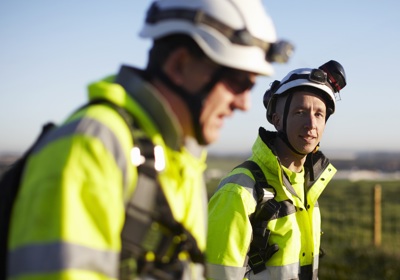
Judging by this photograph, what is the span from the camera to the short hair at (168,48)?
2100 millimetres

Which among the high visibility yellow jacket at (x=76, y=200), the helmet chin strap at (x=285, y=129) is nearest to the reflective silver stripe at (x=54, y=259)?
the high visibility yellow jacket at (x=76, y=200)

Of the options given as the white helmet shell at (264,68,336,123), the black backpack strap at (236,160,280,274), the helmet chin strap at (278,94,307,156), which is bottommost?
the black backpack strap at (236,160,280,274)

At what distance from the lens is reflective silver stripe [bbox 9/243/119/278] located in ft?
5.48

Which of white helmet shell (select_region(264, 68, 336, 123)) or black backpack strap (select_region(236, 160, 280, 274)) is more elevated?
white helmet shell (select_region(264, 68, 336, 123))

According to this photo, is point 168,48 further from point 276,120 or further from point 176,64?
point 276,120

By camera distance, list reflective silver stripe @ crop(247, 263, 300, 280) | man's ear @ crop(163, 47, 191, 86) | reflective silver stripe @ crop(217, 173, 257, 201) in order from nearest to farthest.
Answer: man's ear @ crop(163, 47, 191, 86) < reflective silver stripe @ crop(217, 173, 257, 201) < reflective silver stripe @ crop(247, 263, 300, 280)

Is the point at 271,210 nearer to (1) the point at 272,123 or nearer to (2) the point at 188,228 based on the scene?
(1) the point at 272,123

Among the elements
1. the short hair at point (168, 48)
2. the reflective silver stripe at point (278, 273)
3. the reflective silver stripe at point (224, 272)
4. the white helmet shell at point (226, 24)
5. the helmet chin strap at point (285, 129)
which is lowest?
the reflective silver stripe at point (224, 272)

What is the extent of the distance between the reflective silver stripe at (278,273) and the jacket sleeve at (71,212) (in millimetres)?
2493

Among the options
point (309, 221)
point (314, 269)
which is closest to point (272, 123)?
point (309, 221)

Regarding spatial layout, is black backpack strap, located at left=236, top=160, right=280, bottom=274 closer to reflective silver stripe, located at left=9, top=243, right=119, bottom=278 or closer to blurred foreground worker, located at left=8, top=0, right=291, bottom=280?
blurred foreground worker, located at left=8, top=0, right=291, bottom=280

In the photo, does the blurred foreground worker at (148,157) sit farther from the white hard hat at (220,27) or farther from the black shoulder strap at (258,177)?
the black shoulder strap at (258,177)

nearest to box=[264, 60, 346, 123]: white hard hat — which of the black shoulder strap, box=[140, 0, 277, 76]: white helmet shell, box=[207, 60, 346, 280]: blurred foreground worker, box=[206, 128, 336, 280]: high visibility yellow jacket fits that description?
box=[207, 60, 346, 280]: blurred foreground worker

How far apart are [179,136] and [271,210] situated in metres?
2.15
